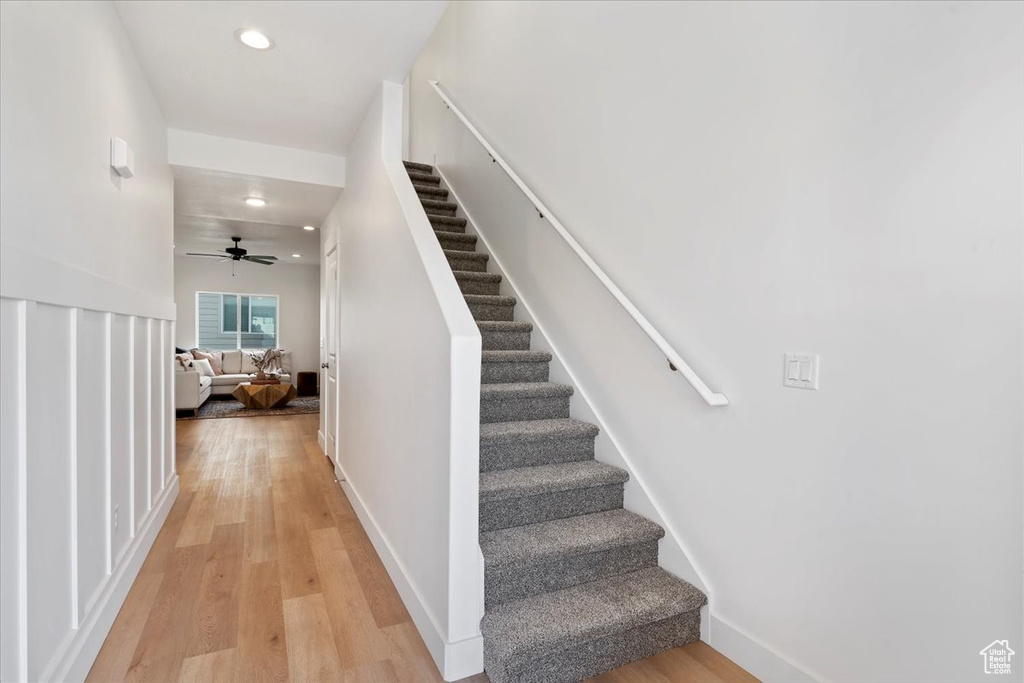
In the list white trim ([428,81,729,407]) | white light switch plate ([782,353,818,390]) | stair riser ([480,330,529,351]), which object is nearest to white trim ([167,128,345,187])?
white trim ([428,81,729,407])

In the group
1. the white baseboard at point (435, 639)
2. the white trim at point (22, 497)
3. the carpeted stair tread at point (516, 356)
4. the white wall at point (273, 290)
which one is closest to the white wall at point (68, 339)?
the white trim at point (22, 497)

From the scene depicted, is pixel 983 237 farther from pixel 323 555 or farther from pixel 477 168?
pixel 477 168

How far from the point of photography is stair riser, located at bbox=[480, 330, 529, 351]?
297cm

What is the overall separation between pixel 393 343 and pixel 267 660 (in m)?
1.29

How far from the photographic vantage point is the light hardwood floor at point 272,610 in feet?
5.59

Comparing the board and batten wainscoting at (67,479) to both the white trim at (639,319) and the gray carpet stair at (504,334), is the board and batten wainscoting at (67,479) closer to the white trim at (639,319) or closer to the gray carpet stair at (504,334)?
the gray carpet stair at (504,334)

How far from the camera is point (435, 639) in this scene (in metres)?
1.75

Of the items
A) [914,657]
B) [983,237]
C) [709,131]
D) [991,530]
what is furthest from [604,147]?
[914,657]

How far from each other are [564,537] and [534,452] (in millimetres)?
468

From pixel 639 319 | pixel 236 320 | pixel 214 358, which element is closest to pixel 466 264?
pixel 639 319

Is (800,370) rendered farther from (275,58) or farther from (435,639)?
(275,58)

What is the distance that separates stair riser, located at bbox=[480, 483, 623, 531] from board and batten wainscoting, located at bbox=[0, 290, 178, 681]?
4.35 ft

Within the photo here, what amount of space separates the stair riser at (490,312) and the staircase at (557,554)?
478 millimetres

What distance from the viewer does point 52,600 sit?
140 cm
